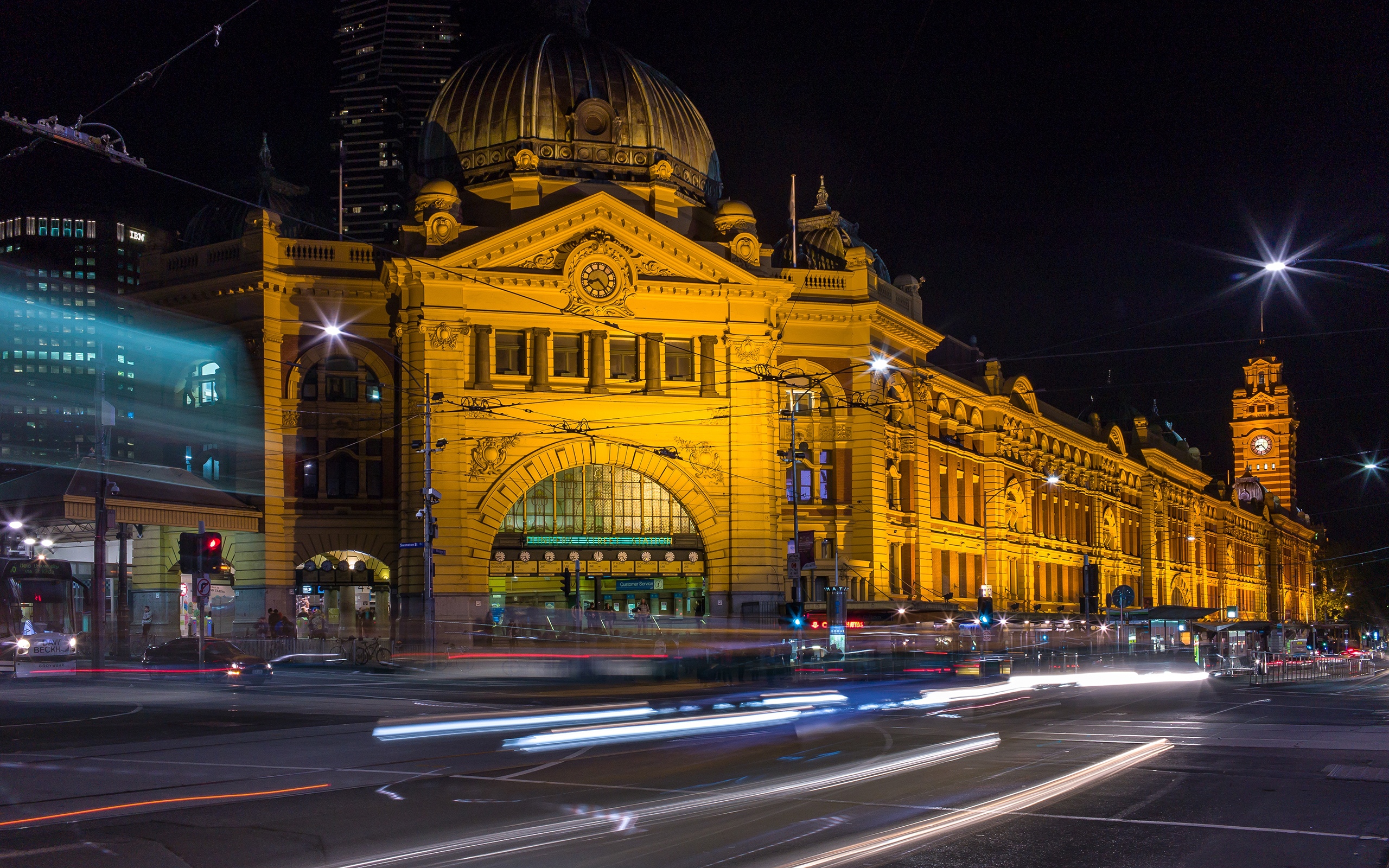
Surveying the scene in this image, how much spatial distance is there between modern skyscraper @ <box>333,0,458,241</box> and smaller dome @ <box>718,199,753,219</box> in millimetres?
98519

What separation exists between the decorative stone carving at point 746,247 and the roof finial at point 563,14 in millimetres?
14967

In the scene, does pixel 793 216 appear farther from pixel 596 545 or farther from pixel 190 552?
pixel 190 552

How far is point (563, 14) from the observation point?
210 ft

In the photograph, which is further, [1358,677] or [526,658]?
[1358,677]

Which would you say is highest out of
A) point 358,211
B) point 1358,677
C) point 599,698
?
point 358,211

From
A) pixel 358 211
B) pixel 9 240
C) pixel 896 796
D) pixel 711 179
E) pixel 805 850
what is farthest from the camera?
pixel 358 211

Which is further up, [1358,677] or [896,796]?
[896,796]

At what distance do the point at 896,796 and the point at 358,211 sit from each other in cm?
14096

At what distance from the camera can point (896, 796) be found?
14.7 meters

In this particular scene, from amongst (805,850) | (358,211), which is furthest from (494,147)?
(358,211)

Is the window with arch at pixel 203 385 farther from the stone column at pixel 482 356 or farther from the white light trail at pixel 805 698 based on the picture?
the white light trail at pixel 805 698

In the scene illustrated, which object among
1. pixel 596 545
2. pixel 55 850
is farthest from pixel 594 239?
pixel 55 850

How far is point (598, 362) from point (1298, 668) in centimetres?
3052

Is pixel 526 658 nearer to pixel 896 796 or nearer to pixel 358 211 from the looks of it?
pixel 896 796
